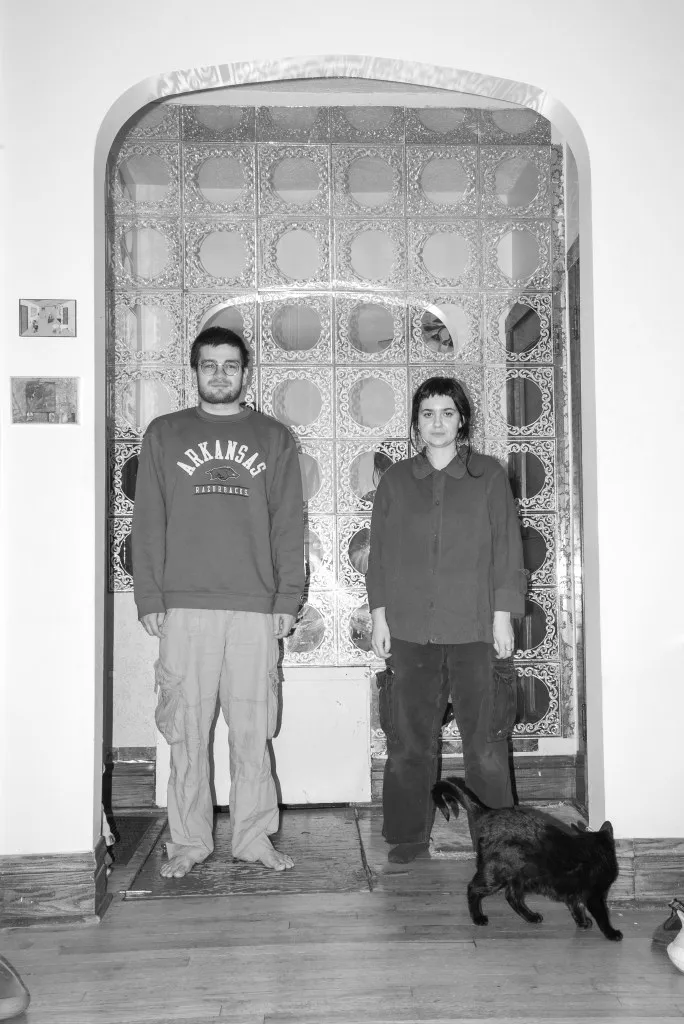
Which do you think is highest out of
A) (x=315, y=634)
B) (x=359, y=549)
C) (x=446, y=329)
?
(x=446, y=329)

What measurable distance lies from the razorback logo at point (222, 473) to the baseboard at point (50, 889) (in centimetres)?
112

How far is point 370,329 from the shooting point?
10.8 ft

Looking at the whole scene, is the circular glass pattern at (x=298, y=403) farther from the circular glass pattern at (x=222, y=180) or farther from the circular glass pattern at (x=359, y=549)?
the circular glass pattern at (x=222, y=180)

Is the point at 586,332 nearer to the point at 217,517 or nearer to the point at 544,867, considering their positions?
the point at 217,517

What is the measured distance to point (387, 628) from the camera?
268 cm

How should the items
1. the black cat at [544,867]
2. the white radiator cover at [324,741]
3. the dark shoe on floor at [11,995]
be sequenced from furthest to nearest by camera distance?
1. the white radiator cover at [324,741]
2. the black cat at [544,867]
3. the dark shoe on floor at [11,995]

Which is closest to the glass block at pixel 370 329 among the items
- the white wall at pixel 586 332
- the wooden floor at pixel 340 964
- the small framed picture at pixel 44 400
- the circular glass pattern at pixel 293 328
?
the circular glass pattern at pixel 293 328

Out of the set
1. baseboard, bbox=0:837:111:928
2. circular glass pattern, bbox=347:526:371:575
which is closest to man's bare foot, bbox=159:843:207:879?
baseboard, bbox=0:837:111:928

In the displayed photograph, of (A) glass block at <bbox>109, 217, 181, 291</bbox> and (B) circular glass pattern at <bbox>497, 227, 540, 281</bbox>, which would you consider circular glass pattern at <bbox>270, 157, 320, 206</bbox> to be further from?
(B) circular glass pattern at <bbox>497, 227, 540, 281</bbox>

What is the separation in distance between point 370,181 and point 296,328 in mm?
635

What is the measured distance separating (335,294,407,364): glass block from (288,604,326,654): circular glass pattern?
0.99m

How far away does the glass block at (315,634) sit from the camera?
327 centimetres

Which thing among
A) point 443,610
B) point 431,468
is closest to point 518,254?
point 431,468

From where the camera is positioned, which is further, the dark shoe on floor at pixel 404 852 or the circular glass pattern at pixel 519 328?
the circular glass pattern at pixel 519 328
